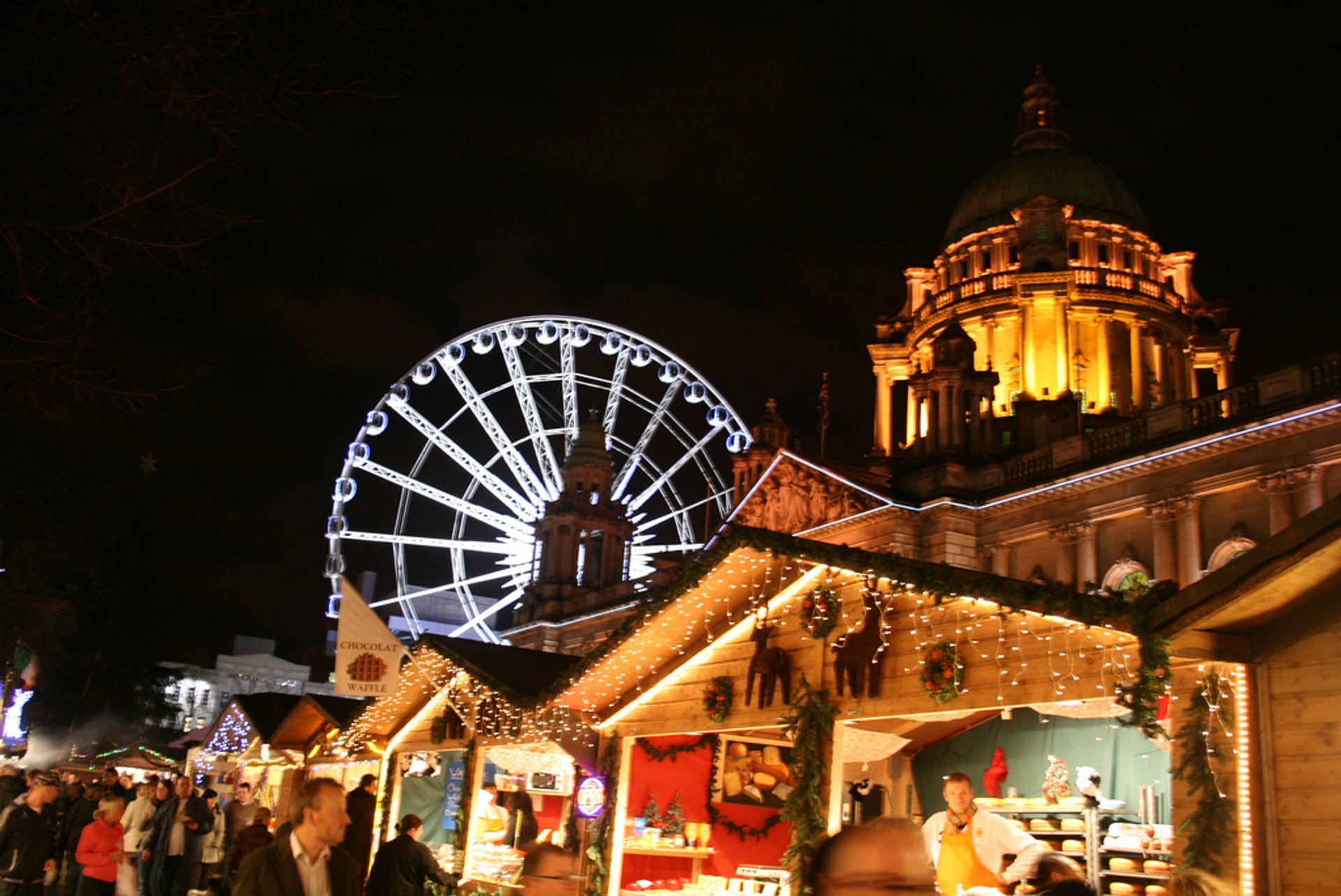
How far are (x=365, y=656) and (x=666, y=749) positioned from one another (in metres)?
4.11

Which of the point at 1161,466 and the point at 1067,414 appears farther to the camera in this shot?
the point at 1067,414

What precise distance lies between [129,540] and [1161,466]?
4480 centimetres

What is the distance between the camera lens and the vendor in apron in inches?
384

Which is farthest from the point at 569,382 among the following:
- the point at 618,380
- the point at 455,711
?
the point at 455,711

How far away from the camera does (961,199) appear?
55.3 meters

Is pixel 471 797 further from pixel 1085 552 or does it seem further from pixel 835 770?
pixel 1085 552

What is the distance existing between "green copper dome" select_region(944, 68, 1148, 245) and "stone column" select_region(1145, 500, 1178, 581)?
2276 cm

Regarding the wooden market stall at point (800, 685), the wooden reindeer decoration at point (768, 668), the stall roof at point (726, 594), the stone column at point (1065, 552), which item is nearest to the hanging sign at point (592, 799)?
the wooden market stall at point (800, 685)

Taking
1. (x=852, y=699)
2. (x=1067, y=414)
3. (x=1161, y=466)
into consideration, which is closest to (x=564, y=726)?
(x=852, y=699)

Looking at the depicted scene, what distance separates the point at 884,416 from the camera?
172 ft

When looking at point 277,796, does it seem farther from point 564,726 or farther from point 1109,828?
point 1109,828

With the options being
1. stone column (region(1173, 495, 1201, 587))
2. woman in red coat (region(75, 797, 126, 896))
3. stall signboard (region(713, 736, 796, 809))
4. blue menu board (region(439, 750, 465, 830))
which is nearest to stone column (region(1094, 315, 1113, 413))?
stone column (region(1173, 495, 1201, 587))

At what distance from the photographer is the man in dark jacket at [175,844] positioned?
1691 centimetres

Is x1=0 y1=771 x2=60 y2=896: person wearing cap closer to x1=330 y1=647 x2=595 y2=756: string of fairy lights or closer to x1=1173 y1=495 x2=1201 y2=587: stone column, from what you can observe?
x1=330 y1=647 x2=595 y2=756: string of fairy lights
